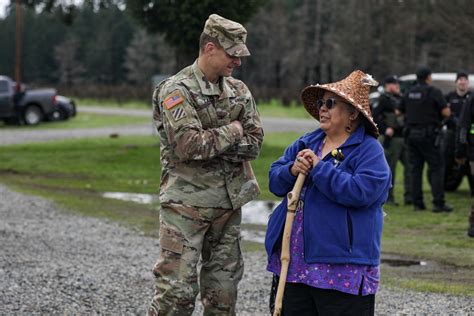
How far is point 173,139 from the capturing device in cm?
494

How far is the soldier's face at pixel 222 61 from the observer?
5.01m

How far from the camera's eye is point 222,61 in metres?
5.02

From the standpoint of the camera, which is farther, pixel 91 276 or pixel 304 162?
pixel 91 276

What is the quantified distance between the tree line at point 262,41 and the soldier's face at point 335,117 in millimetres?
13476

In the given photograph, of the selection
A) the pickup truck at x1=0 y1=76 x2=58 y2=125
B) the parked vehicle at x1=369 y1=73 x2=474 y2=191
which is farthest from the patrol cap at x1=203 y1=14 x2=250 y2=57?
the pickup truck at x1=0 y1=76 x2=58 y2=125

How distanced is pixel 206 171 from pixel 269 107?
4052cm

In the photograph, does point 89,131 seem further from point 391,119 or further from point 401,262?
point 401,262

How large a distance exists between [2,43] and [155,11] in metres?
85.2

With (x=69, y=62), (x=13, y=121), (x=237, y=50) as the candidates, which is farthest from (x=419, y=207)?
(x=69, y=62)

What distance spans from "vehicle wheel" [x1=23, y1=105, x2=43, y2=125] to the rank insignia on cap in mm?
28833

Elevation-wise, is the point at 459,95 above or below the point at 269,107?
above

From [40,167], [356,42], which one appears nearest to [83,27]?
[356,42]

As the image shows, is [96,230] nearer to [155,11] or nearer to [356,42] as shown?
[155,11]

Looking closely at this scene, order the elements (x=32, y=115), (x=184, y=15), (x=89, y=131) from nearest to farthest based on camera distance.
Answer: (x=184, y=15) → (x=89, y=131) → (x=32, y=115)
